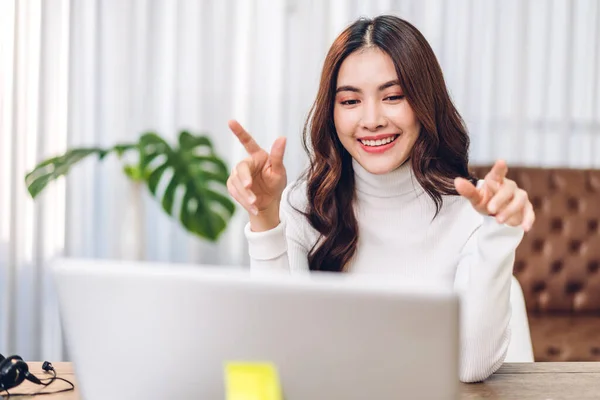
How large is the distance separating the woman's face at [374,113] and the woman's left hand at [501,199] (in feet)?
1.31

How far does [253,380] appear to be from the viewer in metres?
A: 0.76

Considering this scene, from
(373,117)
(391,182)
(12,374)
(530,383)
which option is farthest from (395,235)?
(12,374)

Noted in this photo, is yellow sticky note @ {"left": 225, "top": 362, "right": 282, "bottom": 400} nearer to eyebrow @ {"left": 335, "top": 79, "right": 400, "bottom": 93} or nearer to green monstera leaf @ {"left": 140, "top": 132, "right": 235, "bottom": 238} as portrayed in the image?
eyebrow @ {"left": 335, "top": 79, "right": 400, "bottom": 93}

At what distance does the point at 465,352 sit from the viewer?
1262 millimetres

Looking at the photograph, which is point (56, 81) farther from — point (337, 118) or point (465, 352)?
point (465, 352)

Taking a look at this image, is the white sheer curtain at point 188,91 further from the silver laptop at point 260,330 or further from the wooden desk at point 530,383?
the silver laptop at point 260,330

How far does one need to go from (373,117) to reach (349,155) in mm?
191

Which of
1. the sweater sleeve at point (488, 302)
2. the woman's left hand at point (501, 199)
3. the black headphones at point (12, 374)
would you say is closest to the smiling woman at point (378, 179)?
the sweater sleeve at point (488, 302)

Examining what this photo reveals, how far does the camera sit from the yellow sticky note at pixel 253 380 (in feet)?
2.49

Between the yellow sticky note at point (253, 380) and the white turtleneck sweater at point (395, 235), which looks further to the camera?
the white turtleneck sweater at point (395, 235)

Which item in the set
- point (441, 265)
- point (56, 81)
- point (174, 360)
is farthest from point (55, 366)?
point (56, 81)

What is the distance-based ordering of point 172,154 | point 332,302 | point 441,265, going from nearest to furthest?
1. point 332,302
2. point 441,265
3. point 172,154

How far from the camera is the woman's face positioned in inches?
61.1

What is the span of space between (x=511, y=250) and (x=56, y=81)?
2.85m
